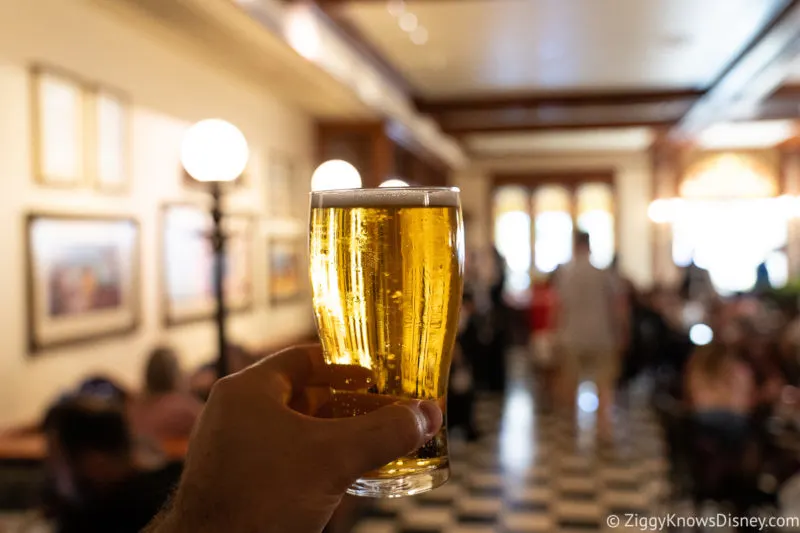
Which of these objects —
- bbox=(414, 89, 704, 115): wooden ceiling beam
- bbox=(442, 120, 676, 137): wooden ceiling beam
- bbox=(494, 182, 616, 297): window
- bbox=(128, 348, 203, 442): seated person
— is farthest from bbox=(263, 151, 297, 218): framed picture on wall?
Answer: bbox=(494, 182, 616, 297): window

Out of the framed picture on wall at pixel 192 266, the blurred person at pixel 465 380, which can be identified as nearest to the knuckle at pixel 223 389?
the framed picture on wall at pixel 192 266

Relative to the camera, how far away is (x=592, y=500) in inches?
214

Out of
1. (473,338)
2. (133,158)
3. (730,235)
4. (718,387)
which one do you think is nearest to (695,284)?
(473,338)

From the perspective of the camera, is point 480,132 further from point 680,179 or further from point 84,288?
point 84,288

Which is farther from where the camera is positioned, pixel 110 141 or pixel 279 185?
pixel 279 185

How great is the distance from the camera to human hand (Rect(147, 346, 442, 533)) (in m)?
0.70

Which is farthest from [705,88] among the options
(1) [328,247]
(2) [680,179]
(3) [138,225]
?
(1) [328,247]

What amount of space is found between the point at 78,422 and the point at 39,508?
84 cm

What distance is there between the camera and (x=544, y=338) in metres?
10.1

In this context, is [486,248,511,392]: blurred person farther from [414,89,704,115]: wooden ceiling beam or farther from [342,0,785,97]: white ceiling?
[414,89,704,115]: wooden ceiling beam

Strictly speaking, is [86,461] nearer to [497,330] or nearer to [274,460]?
[274,460]

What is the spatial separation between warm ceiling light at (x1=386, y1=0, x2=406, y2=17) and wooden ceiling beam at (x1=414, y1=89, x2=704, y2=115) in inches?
169

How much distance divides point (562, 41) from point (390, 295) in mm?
7493

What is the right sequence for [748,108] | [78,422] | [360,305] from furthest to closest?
1. [748,108]
2. [78,422]
3. [360,305]
